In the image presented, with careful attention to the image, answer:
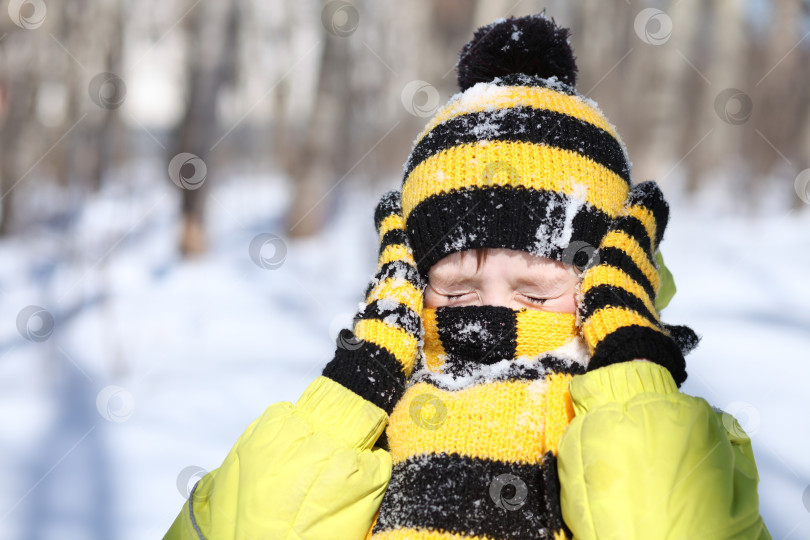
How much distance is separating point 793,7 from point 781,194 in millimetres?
3716

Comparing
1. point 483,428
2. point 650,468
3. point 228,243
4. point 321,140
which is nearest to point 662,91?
point 321,140

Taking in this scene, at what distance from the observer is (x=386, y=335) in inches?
55.5

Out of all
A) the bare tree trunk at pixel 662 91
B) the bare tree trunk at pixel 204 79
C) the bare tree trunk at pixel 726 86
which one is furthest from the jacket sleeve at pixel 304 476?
the bare tree trunk at pixel 726 86

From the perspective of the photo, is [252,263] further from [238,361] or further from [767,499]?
[767,499]

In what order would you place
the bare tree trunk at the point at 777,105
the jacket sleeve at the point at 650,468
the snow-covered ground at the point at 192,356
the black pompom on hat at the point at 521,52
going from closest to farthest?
the jacket sleeve at the point at 650,468 < the black pompom on hat at the point at 521,52 < the snow-covered ground at the point at 192,356 < the bare tree trunk at the point at 777,105

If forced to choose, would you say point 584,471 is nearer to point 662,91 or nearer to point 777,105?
point 662,91

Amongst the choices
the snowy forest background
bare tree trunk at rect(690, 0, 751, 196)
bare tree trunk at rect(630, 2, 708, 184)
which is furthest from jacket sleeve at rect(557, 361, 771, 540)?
bare tree trunk at rect(690, 0, 751, 196)

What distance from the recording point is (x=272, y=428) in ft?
4.17

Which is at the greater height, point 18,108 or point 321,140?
point 321,140

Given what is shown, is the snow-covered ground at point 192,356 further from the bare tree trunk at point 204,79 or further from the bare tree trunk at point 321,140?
the bare tree trunk at point 204,79

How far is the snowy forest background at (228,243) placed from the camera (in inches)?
109

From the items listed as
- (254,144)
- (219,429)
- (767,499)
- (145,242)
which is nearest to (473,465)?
(767,499)

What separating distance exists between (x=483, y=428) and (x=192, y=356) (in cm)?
346

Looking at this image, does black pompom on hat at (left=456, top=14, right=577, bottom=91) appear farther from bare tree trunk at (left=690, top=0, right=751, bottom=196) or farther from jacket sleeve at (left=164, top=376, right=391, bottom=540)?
bare tree trunk at (left=690, top=0, right=751, bottom=196)
